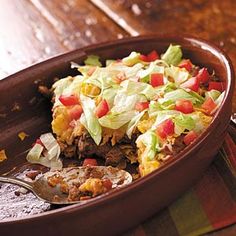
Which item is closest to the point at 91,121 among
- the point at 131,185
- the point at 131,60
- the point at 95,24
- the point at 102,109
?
the point at 102,109

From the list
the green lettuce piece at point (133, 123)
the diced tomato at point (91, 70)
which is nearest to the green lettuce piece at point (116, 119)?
the green lettuce piece at point (133, 123)

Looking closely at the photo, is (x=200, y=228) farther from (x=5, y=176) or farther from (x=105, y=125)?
(x=5, y=176)

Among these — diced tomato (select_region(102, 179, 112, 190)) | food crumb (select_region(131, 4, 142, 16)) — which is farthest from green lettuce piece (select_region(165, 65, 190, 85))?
food crumb (select_region(131, 4, 142, 16))

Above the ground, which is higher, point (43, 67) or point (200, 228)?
point (43, 67)

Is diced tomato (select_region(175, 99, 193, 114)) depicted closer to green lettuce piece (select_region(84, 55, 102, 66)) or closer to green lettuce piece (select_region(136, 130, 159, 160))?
green lettuce piece (select_region(136, 130, 159, 160))

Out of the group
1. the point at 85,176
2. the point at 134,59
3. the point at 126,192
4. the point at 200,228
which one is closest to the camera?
the point at 126,192

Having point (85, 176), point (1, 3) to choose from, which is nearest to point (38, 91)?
point (85, 176)
